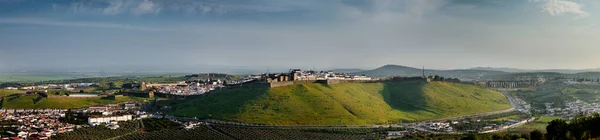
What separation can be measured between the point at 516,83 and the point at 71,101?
307 feet

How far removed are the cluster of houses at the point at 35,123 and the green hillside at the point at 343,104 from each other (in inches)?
591

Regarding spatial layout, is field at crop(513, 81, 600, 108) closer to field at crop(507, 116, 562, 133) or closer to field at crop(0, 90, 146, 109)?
field at crop(507, 116, 562, 133)

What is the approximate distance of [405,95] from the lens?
71.9 m

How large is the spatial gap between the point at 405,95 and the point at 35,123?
49.9 meters

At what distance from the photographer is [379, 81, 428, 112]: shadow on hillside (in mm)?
65875

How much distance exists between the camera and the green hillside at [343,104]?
2179 inches

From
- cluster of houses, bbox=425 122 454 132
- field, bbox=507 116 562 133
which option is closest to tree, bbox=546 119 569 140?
field, bbox=507 116 562 133

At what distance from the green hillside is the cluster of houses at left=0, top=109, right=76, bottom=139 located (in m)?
15.0

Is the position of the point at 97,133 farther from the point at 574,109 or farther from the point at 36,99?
the point at 574,109

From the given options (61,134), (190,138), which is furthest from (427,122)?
(61,134)

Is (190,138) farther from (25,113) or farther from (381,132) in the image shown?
(25,113)

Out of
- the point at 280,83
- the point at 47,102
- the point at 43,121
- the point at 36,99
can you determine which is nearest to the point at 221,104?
the point at 280,83

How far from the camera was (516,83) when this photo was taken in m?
110

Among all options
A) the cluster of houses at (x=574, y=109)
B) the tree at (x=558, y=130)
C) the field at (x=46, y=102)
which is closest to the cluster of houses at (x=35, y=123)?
the field at (x=46, y=102)
